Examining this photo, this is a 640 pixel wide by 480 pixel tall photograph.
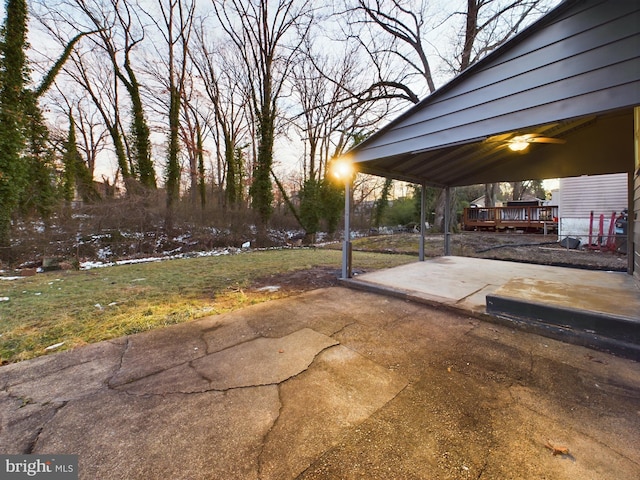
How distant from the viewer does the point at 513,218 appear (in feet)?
46.9

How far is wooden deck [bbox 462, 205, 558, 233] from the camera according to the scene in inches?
521

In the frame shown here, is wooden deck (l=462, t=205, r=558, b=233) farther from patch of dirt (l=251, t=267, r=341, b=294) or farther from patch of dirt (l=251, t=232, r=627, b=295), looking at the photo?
patch of dirt (l=251, t=267, r=341, b=294)

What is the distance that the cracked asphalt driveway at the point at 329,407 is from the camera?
1170mm

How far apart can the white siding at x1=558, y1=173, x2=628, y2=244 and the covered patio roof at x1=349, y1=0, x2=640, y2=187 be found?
6492 mm

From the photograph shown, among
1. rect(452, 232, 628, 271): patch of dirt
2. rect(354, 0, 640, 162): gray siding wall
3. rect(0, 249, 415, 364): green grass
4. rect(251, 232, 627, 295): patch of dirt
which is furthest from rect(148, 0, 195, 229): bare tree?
rect(452, 232, 628, 271): patch of dirt

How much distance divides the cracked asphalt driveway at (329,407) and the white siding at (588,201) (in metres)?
10.1

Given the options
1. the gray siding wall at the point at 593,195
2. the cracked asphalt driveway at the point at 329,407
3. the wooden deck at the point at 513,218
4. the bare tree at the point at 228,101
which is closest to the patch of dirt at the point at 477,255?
the gray siding wall at the point at 593,195

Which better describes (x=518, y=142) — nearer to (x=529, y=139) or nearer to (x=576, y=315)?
(x=529, y=139)

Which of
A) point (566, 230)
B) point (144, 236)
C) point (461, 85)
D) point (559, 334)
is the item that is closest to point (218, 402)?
point (559, 334)

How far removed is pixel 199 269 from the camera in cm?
602

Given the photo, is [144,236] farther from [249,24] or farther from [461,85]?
[249,24]

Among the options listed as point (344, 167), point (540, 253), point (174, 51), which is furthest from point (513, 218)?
point (174, 51)

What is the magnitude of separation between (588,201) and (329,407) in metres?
13.2

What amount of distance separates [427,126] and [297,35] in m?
11.2
